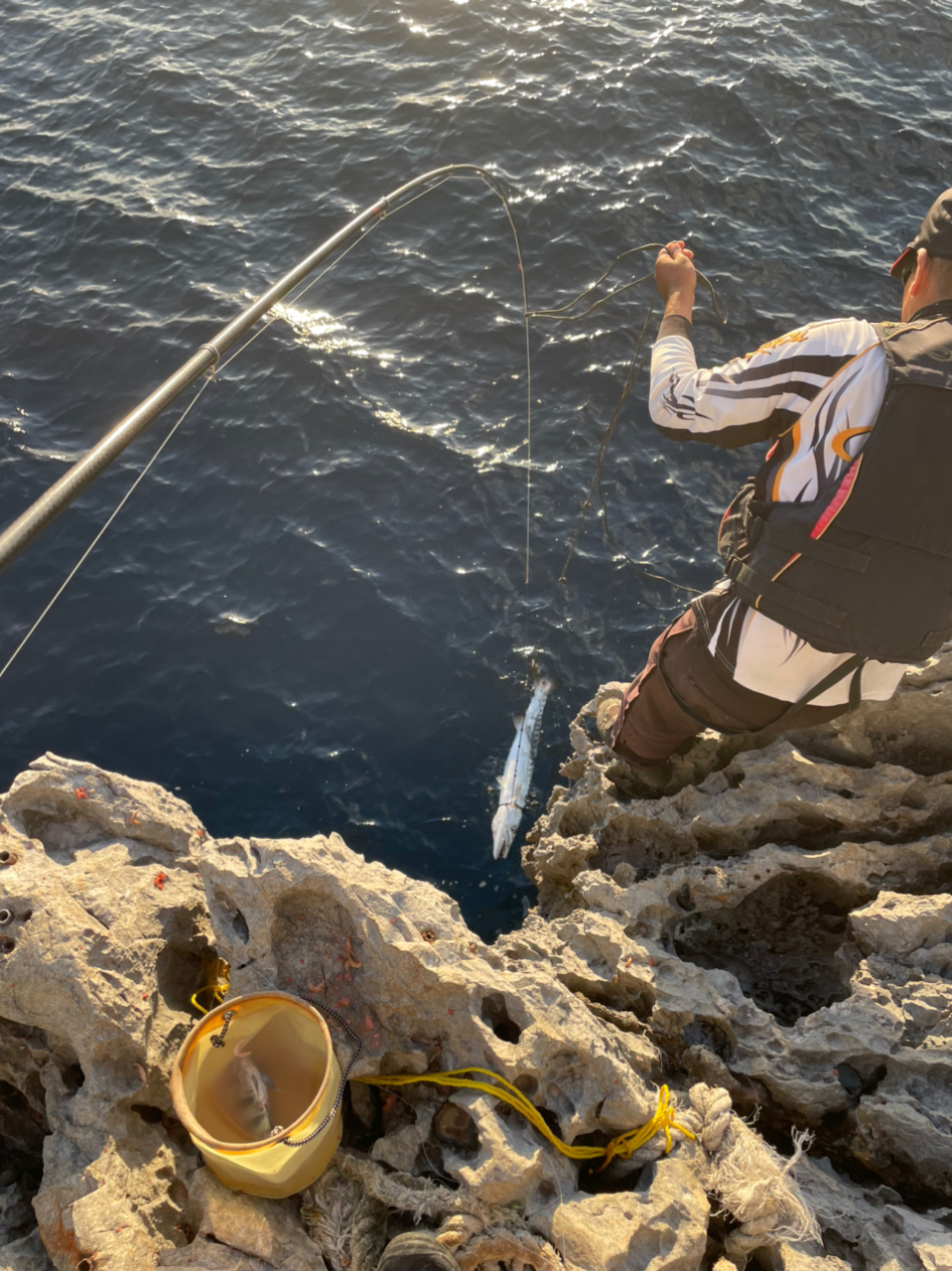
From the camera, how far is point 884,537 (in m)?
3.60

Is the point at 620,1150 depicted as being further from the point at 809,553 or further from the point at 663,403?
the point at 663,403

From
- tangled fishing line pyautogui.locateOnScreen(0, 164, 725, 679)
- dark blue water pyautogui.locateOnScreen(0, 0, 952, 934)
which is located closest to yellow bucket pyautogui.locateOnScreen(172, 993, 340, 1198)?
tangled fishing line pyautogui.locateOnScreen(0, 164, 725, 679)

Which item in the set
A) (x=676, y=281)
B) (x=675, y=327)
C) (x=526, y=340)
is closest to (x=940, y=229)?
(x=675, y=327)

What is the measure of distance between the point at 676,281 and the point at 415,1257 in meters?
4.83

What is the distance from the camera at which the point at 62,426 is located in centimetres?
983

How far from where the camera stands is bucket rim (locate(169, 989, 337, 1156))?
289cm

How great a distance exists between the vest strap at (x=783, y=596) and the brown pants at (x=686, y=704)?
515mm

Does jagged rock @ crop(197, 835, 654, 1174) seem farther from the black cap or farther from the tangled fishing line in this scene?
the black cap

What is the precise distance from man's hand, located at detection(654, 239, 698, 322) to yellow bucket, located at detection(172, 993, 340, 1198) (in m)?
4.06

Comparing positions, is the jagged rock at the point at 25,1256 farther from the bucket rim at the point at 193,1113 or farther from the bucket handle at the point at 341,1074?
the bucket handle at the point at 341,1074

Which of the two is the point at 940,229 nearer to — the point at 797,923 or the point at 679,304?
the point at 679,304

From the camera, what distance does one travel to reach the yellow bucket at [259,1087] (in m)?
3.00

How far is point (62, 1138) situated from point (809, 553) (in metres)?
4.08

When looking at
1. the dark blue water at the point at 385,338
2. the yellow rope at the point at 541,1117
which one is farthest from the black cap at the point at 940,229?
the dark blue water at the point at 385,338
